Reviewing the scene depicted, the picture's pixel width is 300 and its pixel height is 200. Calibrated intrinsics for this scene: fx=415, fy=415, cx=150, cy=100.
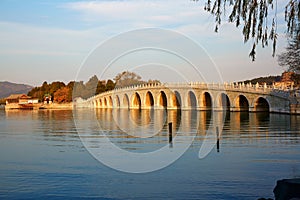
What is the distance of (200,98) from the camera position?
63.2 meters

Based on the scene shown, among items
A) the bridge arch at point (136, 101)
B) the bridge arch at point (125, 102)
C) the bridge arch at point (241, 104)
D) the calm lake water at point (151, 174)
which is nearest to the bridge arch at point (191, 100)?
the bridge arch at point (241, 104)

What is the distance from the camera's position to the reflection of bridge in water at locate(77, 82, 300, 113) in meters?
46.8

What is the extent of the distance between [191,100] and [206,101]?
14.1 feet

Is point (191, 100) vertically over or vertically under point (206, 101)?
over

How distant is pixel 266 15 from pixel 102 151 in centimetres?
1315

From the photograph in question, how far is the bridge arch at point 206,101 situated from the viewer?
208ft

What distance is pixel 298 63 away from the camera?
38812 mm

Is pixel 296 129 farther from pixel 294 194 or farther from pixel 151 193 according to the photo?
pixel 294 194

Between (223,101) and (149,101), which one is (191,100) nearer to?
(223,101)

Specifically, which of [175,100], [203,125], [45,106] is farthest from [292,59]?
[45,106]

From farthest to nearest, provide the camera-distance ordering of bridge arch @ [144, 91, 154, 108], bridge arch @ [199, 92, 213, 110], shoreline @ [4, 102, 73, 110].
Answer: shoreline @ [4, 102, 73, 110]
bridge arch @ [144, 91, 154, 108]
bridge arch @ [199, 92, 213, 110]

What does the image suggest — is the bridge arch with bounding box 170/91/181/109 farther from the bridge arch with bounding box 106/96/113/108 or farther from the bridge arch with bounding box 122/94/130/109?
the bridge arch with bounding box 106/96/113/108

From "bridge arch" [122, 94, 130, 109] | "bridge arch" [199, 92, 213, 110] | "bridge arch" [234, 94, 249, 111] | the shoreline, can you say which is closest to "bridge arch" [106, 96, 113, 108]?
"bridge arch" [122, 94, 130, 109]

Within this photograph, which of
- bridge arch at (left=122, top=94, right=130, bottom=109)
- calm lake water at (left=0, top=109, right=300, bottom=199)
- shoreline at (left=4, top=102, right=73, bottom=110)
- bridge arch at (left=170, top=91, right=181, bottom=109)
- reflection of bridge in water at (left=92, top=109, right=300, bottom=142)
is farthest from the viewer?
shoreline at (left=4, top=102, right=73, bottom=110)
